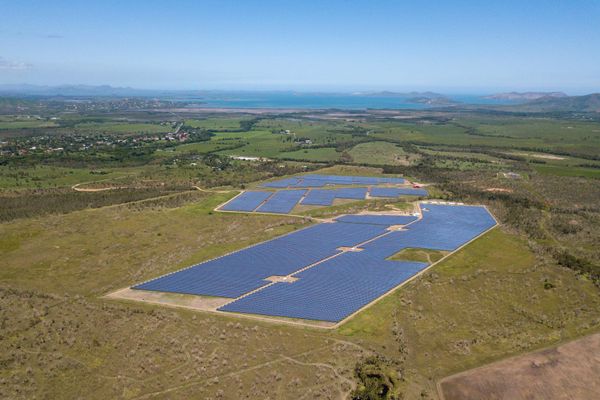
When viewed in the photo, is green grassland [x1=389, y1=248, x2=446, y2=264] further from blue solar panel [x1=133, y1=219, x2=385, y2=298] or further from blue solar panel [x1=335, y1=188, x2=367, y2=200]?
blue solar panel [x1=335, y1=188, x2=367, y2=200]

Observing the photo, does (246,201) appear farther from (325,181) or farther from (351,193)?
(325,181)

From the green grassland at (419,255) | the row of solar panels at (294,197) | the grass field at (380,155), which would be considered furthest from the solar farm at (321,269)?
the grass field at (380,155)

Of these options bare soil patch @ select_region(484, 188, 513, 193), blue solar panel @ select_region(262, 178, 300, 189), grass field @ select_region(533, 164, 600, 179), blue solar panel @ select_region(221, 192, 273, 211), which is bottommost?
blue solar panel @ select_region(221, 192, 273, 211)

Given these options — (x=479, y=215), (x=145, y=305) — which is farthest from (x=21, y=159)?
(x=479, y=215)

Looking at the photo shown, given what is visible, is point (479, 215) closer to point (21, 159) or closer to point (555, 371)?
point (555, 371)

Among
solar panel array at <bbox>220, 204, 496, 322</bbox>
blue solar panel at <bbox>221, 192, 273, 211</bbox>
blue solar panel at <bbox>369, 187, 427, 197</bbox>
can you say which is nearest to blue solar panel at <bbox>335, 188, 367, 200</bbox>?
blue solar panel at <bbox>369, 187, 427, 197</bbox>

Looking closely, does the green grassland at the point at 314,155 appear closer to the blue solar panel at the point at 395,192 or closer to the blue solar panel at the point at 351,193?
the blue solar panel at the point at 351,193
